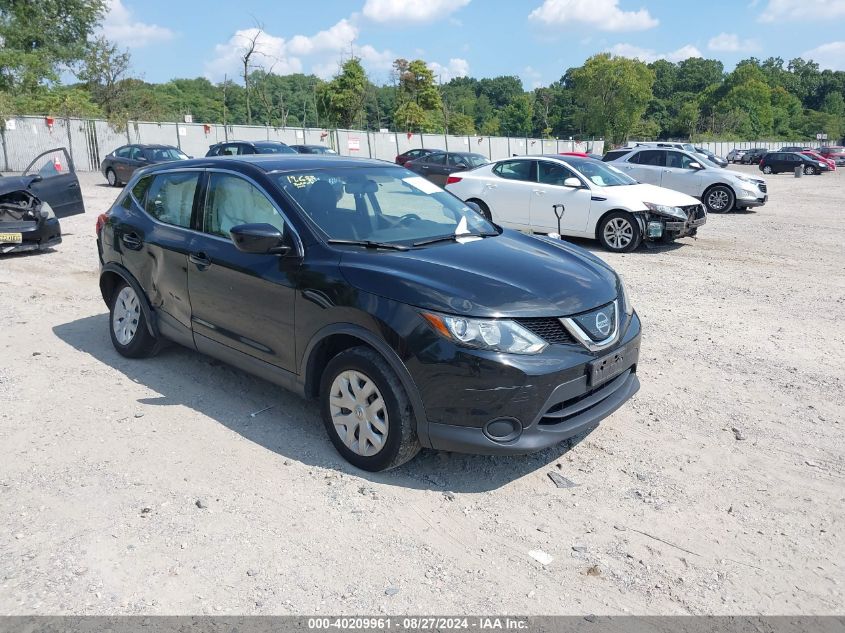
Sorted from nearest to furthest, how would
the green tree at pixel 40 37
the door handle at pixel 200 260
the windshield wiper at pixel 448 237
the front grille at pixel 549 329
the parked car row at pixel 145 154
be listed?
the front grille at pixel 549 329
the windshield wiper at pixel 448 237
the door handle at pixel 200 260
the parked car row at pixel 145 154
the green tree at pixel 40 37

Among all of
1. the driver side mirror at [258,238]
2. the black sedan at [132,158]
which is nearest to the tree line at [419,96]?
the black sedan at [132,158]

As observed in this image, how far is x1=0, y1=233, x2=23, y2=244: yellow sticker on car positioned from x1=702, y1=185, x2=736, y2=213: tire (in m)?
15.7

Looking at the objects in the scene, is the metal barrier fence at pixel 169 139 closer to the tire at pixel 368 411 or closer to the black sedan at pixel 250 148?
the black sedan at pixel 250 148

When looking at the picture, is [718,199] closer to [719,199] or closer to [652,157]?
[719,199]

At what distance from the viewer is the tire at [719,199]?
57.0ft

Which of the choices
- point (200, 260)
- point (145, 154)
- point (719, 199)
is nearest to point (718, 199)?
point (719, 199)

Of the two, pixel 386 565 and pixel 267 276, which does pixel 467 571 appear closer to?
pixel 386 565

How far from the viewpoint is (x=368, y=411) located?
3742mm

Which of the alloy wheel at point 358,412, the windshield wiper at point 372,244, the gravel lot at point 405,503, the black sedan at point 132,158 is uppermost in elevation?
the black sedan at point 132,158

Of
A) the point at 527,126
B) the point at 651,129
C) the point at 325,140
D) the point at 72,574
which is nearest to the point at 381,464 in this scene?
the point at 72,574

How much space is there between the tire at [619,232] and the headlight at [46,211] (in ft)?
29.5

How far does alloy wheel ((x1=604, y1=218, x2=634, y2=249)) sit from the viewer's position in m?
11.3

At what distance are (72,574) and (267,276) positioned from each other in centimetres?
196

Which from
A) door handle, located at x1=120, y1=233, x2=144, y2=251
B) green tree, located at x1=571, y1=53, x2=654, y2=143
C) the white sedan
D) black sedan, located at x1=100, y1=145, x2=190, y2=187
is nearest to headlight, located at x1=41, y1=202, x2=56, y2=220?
door handle, located at x1=120, y1=233, x2=144, y2=251
